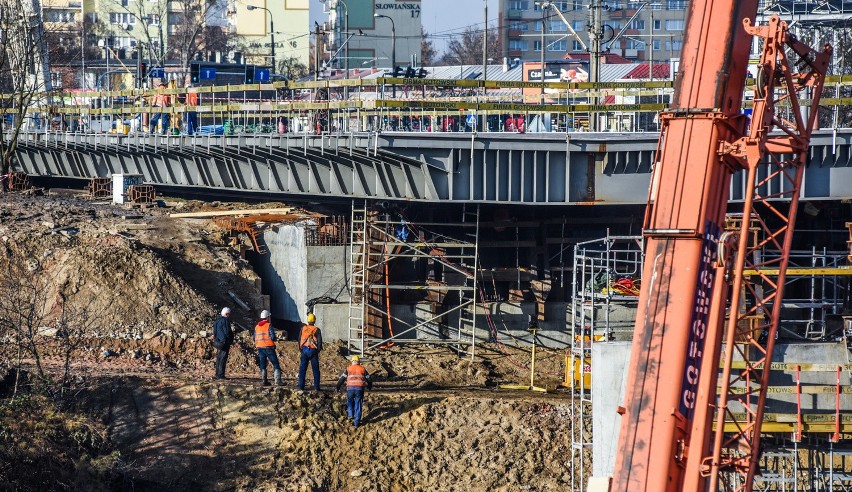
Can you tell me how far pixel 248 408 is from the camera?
2508 centimetres

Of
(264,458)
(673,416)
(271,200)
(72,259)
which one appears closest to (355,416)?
(264,458)

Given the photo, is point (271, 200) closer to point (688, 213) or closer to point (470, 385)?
point (470, 385)

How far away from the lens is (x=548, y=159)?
30.0 metres

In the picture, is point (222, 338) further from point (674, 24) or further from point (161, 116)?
point (674, 24)

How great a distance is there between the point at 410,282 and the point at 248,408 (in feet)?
31.1

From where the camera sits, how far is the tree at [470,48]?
116m

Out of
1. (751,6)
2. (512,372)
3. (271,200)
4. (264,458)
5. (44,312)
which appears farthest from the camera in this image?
(271,200)

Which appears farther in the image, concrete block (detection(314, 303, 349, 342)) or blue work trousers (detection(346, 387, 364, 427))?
concrete block (detection(314, 303, 349, 342))

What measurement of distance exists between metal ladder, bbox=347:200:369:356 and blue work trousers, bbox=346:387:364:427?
18.8ft

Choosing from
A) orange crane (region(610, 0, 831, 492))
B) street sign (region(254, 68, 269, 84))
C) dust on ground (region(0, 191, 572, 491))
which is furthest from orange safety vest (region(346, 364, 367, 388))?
street sign (region(254, 68, 269, 84))

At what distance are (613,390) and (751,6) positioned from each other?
30.1ft

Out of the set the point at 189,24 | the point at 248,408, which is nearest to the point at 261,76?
the point at 248,408

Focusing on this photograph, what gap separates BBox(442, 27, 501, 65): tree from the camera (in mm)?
116119

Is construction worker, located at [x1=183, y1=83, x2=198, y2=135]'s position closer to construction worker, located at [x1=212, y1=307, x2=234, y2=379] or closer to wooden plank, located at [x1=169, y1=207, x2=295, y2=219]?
wooden plank, located at [x1=169, y1=207, x2=295, y2=219]
